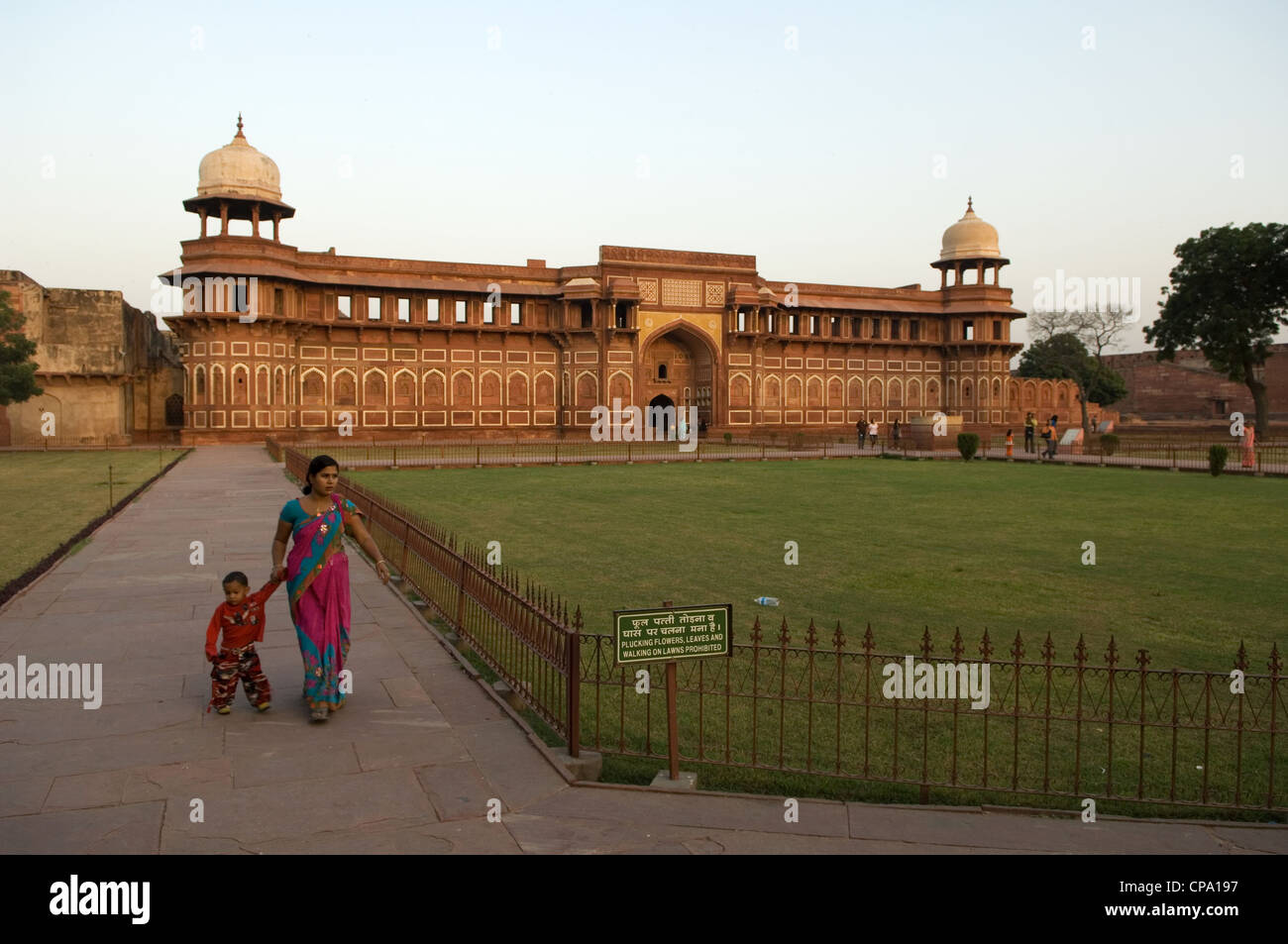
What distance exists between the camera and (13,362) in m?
28.2

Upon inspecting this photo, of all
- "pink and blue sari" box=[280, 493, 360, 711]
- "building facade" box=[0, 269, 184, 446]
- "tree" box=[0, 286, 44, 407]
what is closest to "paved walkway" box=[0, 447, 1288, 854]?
"pink and blue sari" box=[280, 493, 360, 711]

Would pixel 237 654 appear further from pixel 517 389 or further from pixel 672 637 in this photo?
pixel 517 389

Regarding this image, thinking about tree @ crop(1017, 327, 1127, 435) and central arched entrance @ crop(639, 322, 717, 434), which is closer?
central arched entrance @ crop(639, 322, 717, 434)

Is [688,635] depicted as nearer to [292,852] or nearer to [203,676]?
[292,852]

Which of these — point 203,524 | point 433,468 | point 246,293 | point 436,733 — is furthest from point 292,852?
point 246,293

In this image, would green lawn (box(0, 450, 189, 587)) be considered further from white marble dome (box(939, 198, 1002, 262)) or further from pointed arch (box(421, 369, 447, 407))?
white marble dome (box(939, 198, 1002, 262))

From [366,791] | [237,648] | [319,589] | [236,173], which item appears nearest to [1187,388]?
[236,173]

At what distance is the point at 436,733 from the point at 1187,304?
41.8 m

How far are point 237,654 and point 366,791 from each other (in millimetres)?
1478

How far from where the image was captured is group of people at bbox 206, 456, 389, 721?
4.97 meters

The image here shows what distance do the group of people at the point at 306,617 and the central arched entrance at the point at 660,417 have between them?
3632 centimetres

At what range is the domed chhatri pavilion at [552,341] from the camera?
110ft

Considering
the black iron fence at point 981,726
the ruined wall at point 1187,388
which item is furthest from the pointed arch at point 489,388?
the ruined wall at point 1187,388

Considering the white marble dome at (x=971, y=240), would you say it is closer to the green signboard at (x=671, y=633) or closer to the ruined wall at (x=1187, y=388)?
the ruined wall at (x=1187, y=388)
